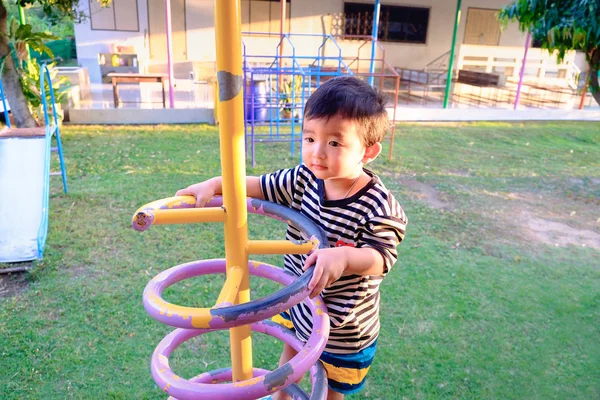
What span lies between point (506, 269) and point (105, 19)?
13624 mm

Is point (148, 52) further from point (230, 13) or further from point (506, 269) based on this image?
point (230, 13)

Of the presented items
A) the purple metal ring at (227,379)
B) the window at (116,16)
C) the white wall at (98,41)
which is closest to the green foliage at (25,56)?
the white wall at (98,41)

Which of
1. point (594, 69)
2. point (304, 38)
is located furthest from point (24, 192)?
point (304, 38)

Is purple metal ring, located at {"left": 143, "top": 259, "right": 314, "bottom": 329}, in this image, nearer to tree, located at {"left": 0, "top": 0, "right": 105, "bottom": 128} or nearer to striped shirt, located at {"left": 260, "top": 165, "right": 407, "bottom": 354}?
striped shirt, located at {"left": 260, "top": 165, "right": 407, "bottom": 354}

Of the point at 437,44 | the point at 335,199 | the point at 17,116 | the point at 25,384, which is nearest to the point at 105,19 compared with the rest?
the point at 17,116

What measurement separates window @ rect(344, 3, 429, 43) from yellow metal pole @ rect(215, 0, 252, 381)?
15483 millimetres

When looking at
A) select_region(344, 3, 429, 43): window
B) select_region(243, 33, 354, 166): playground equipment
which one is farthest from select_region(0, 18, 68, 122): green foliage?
select_region(344, 3, 429, 43): window

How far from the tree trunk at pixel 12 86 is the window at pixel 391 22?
35.5ft

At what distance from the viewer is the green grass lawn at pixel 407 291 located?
261cm

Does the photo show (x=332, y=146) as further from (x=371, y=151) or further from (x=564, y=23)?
(x=564, y=23)

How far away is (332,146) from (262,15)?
14623 mm

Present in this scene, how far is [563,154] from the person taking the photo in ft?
27.5

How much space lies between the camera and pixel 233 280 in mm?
1201

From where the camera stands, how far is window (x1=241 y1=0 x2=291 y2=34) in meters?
14.6
